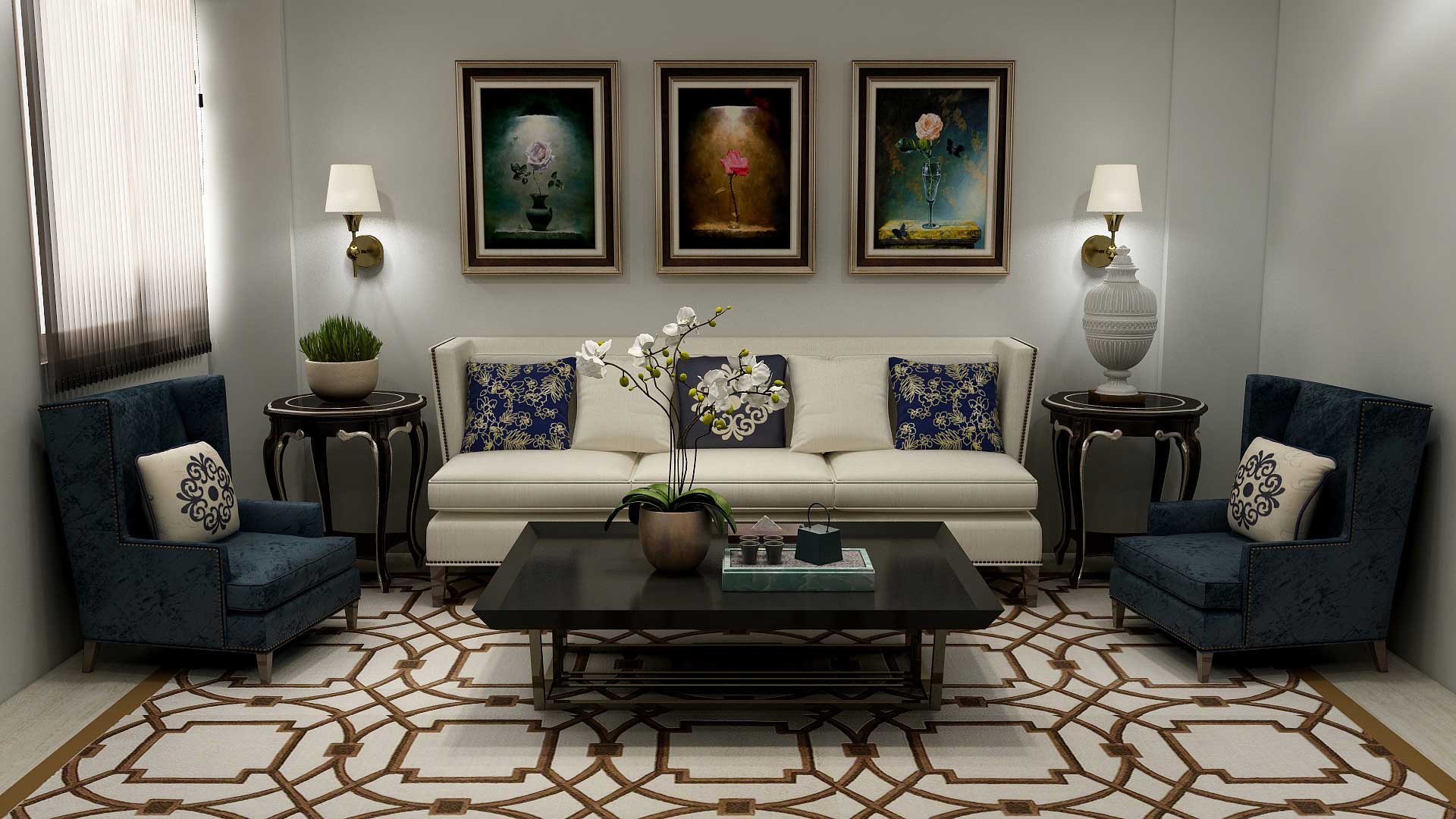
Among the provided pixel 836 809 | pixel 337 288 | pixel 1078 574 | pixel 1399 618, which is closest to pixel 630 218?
pixel 337 288

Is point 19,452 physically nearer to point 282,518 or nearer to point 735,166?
point 282,518

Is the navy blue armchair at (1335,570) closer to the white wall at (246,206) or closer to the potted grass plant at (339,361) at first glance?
the potted grass plant at (339,361)

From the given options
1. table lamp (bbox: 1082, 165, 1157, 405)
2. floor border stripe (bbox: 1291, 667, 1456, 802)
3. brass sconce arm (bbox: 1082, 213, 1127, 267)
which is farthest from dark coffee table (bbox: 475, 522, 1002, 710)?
brass sconce arm (bbox: 1082, 213, 1127, 267)

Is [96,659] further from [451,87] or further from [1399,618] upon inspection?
[1399,618]

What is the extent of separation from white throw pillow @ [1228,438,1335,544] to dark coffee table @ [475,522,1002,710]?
43.4 inches

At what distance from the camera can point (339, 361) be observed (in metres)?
4.94

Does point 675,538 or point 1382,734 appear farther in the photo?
point 675,538

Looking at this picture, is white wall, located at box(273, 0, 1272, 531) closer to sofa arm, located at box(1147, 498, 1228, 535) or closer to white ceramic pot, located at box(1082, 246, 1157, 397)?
white ceramic pot, located at box(1082, 246, 1157, 397)

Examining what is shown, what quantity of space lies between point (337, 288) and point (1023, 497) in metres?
3.27

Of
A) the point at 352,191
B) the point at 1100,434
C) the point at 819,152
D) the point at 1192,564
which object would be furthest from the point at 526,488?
the point at 1192,564

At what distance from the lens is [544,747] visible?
11.1 ft

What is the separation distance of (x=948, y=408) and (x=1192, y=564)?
4.55ft

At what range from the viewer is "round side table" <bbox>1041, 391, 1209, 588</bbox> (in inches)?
189

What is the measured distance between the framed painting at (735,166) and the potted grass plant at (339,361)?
1.40m
